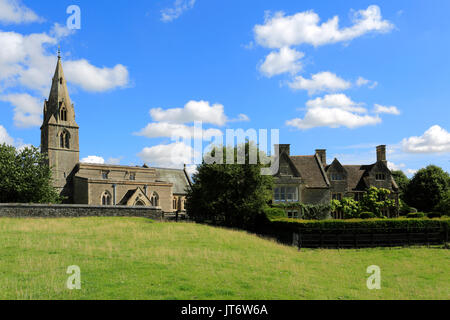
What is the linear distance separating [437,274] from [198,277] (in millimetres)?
14620

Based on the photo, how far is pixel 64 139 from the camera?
69.6m

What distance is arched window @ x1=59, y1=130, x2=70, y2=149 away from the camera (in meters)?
69.1

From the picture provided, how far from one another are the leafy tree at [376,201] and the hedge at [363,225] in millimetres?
20159

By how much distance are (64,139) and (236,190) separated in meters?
41.9

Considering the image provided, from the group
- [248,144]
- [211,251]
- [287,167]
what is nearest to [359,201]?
[287,167]

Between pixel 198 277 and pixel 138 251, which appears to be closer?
pixel 198 277

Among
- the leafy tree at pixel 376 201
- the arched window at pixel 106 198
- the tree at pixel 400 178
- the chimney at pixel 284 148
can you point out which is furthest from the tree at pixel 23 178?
the tree at pixel 400 178

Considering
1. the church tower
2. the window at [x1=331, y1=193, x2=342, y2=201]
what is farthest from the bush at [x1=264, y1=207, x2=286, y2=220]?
the church tower

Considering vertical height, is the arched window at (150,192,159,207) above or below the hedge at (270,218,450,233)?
above

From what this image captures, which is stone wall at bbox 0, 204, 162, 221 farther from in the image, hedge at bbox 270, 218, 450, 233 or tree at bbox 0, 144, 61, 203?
hedge at bbox 270, 218, 450, 233

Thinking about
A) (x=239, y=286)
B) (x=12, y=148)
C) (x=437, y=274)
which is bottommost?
(x=437, y=274)

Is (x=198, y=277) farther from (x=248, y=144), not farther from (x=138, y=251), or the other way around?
(x=248, y=144)

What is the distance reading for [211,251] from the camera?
2080cm

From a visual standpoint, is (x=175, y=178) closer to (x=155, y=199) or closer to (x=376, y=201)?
(x=155, y=199)
